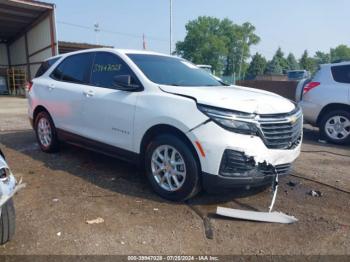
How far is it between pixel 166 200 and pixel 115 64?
2.00 m

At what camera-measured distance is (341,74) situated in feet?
23.6

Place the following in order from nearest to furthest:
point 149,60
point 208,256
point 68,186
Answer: point 208,256 < point 68,186 < point 149,60

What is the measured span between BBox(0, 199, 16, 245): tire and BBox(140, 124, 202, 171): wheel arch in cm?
167

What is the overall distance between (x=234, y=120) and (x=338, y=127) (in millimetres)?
4814

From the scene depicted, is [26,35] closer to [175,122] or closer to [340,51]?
[175,122]

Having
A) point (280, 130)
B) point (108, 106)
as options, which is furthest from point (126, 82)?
point (280, 130)

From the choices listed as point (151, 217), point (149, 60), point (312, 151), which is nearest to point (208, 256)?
point (151, 217)

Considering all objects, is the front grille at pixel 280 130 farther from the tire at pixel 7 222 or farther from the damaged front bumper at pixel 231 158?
the tire at pixel 7 222

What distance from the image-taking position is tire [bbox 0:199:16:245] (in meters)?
2.70

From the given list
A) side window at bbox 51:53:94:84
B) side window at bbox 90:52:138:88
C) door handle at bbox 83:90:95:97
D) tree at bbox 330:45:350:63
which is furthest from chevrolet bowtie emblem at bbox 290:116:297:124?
tree at bbox 330:45:350:63

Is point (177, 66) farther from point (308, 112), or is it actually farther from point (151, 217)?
point (308, 112)

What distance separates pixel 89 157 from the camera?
5617mm

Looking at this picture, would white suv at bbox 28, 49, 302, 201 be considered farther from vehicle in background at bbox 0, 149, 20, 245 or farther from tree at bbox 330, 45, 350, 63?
tree at bbox 330, 45, 350, 63

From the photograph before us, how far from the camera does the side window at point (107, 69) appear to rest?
4.39 meters
